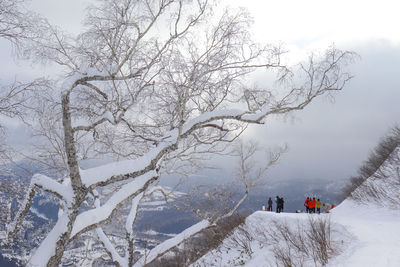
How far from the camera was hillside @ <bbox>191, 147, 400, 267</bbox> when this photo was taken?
21.2 ft

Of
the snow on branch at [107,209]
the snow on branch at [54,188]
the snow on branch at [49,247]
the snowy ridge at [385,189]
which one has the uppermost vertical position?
the snow on branch at [54,188]

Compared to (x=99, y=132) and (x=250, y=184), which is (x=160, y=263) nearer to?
(x=250, y=184)

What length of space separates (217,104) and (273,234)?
6692 millimetres

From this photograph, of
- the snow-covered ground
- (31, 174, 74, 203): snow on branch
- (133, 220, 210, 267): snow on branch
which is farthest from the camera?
(133, 220, 210, 267): snow on branch

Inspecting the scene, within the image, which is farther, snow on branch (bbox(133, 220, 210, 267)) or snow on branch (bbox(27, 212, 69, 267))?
snow on branch (bbox(133, 220, 210, 267))

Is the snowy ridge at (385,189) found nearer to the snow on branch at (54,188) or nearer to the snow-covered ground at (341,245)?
the snow-covered ground at (341,245)

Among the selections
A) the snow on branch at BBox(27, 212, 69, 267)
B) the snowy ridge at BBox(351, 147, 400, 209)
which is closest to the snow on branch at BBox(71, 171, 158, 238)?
the snow on branch at BBox(27, 212, 69, 267)

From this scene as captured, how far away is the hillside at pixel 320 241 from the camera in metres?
6.46

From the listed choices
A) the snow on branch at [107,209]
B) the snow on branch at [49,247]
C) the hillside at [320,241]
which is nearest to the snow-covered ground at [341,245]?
the hillside at [320,241]

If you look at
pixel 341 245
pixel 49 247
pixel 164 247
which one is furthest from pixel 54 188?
pixel 341 245

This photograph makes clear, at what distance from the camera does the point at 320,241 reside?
22.0 feet

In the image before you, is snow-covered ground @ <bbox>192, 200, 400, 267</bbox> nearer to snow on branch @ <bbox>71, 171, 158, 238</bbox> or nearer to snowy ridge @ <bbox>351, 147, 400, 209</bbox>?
snowy ridge @ <bbox>351, 147, 400, 209</bbox>

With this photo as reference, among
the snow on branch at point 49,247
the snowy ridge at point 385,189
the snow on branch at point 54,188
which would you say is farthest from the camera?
the snowy ridge at point 385,189

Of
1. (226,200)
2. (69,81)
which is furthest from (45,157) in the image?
(226,200)
